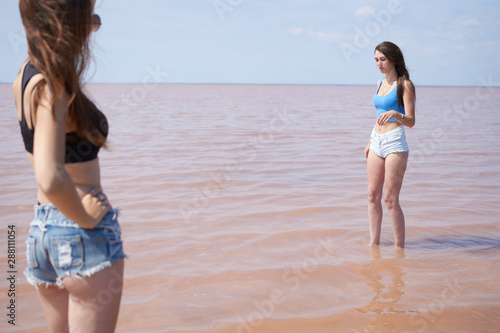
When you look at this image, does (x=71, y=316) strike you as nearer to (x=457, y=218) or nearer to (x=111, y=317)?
(x=111, y=317)

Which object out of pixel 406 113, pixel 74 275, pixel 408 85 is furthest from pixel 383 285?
pixel 74 275

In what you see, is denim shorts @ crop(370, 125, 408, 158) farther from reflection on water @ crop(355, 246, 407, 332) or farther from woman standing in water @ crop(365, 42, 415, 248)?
reflection on water @ crop(355, 246, 407, 332)

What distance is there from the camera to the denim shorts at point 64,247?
63.2 inches

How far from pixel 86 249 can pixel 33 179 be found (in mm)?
6958

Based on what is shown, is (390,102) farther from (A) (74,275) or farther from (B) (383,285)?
(A) (74,275)

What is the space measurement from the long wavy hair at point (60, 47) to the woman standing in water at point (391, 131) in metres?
3.40

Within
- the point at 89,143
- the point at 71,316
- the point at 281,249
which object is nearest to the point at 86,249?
the point at 71,316

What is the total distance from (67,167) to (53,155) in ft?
0.48

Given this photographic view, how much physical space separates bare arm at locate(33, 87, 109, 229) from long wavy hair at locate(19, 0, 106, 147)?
0.04m

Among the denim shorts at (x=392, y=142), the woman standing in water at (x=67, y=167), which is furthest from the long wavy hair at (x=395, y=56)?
the woman standing in water at (x=67, y=167)

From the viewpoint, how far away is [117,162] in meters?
9.51

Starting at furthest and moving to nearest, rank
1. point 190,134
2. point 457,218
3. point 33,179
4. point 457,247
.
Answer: point 190,134
point 33,179
point 457,218
point 457,247

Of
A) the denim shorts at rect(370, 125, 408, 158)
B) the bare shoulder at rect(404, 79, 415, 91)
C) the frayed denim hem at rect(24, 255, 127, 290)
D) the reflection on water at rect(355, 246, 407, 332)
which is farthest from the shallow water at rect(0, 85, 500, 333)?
the bare shoulder at rect(404, 79, 415, 91)

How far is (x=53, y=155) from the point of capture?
58.6 inches
